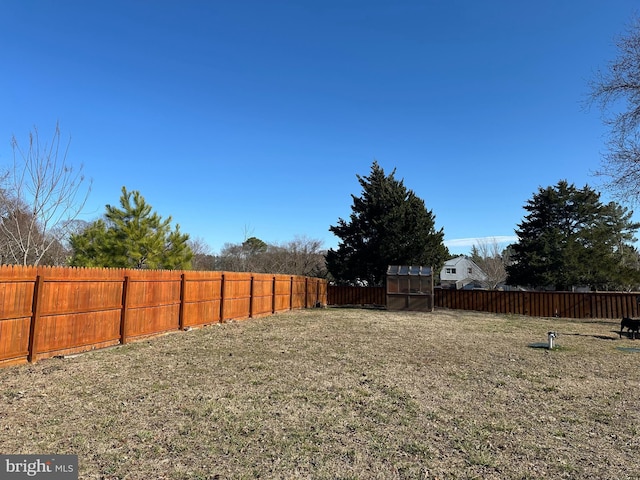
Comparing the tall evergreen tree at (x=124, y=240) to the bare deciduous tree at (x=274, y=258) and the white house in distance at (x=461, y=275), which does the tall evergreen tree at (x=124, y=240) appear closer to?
the bare deciduous tree at (x=274, y=258)

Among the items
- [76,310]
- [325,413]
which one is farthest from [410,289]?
[325,413]

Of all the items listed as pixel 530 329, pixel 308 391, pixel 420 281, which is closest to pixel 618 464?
pixel 308 391

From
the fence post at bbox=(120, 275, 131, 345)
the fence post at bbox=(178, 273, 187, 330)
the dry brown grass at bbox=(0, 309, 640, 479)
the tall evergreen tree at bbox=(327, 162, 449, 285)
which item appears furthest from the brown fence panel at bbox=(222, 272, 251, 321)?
the tall evergreen tree at bbox=(327, 162, 449, 285)

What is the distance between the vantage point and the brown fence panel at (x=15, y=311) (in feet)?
20.9

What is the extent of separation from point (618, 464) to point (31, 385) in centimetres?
713

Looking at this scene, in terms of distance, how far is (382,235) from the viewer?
2559 cm

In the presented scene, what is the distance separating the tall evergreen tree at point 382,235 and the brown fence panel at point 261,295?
10.1 meters

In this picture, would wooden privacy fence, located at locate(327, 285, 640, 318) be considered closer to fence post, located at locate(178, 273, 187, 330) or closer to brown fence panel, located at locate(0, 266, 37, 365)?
fence post, located at locate(178, 273, 187, 330)

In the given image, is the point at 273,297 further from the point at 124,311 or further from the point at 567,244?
the point at 567,244

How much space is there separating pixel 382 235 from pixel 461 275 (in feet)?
121

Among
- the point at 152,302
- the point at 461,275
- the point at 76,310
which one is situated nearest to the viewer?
the point at 76,310

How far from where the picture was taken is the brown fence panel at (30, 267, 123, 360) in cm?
707

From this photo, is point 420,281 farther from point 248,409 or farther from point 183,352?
point 248,409

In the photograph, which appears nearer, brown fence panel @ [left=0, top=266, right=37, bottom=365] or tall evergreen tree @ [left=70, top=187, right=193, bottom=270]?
brown fence panel @ [left=0, top=266, right=37, bottom=365]
